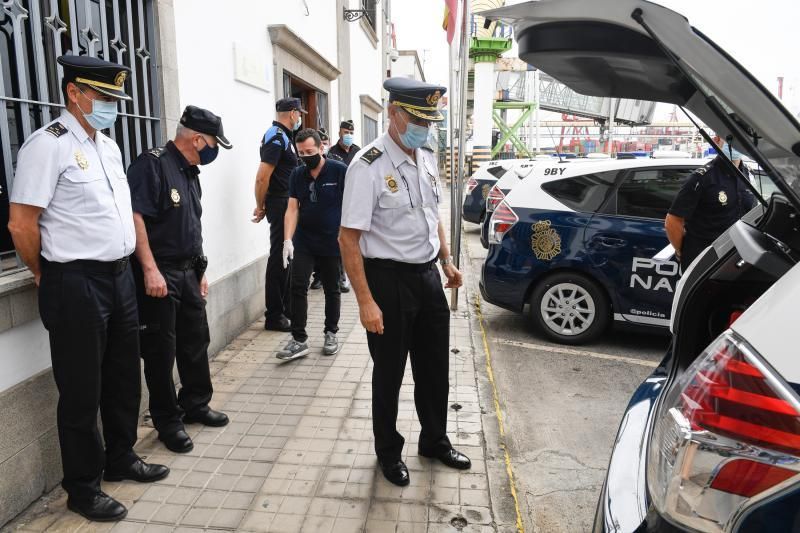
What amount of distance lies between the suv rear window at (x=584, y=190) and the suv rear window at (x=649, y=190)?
129mm

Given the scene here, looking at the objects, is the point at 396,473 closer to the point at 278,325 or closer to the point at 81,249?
the point at 81,249

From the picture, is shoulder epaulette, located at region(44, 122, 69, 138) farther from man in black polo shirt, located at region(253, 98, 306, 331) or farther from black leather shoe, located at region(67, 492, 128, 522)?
man in black polo shirt, located at region(253, 98, 306, 331)

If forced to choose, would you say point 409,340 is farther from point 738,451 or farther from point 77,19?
point 77,19

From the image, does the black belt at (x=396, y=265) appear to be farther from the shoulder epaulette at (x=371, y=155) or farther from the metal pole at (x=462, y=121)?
the metal pole at (x=462, y=121)

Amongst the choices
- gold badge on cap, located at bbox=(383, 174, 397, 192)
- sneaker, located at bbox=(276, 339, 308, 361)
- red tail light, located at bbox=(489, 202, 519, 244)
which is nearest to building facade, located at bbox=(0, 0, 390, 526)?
sneaker, located at bbox=(276, 339, 308, 361)

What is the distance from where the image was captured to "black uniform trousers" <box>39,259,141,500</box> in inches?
Answer: 102

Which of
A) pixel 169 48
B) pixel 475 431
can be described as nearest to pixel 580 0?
pixel 475 431

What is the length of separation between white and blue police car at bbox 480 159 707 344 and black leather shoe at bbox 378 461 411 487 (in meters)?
2.82

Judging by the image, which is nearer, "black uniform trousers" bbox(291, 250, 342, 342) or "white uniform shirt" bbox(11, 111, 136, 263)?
"white uniform shirt" bbox(11, 111, 136, 263)

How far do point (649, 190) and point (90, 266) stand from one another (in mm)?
4481

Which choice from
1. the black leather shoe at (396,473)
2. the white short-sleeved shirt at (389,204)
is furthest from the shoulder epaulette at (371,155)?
the black leather shoe at (396,473)

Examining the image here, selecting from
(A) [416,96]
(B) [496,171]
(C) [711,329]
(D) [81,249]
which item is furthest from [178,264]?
(B) [496,171]

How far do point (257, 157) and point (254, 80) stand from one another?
2.53 ft

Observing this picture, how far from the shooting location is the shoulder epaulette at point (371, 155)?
282 cm
